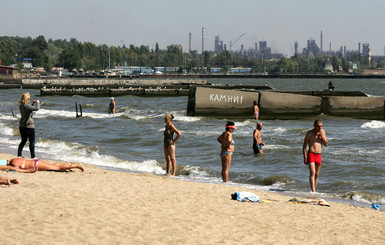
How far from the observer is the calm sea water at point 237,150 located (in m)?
15.4

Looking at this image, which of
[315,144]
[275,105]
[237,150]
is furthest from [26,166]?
[275,105]

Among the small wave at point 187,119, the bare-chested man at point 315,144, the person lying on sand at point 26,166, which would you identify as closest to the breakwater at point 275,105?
the small wave at point 187,119

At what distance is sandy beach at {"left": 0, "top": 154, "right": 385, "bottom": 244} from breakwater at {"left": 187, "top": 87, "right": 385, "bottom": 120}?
22.1 metres

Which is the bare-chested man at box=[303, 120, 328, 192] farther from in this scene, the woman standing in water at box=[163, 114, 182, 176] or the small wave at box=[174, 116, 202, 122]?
the small wave at box=[174, 116, 202, 122]

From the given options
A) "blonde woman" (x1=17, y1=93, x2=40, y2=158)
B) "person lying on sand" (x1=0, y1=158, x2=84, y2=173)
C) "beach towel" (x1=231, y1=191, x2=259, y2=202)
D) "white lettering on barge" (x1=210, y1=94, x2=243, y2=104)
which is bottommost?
"beach towel" (x1=231, y1=191, x2=259, y2=202)

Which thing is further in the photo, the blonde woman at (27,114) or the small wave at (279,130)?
the small wave at (279,130)

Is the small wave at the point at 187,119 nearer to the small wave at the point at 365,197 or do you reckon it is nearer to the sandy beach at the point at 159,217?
the small wave at the point at 365,197

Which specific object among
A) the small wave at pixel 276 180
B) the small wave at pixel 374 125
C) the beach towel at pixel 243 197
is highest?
the beach towel at pixel 243 197

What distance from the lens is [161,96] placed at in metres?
69.7

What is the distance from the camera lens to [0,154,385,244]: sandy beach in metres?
7.96

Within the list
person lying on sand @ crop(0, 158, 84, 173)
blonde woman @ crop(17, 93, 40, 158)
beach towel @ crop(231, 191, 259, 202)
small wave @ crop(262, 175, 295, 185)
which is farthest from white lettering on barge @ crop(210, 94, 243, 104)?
beach towel @ crop(231, 191, 259, 202)

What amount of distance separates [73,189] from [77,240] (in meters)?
3.63

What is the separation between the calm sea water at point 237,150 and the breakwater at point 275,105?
31.7 inches

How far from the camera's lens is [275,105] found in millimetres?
34938
